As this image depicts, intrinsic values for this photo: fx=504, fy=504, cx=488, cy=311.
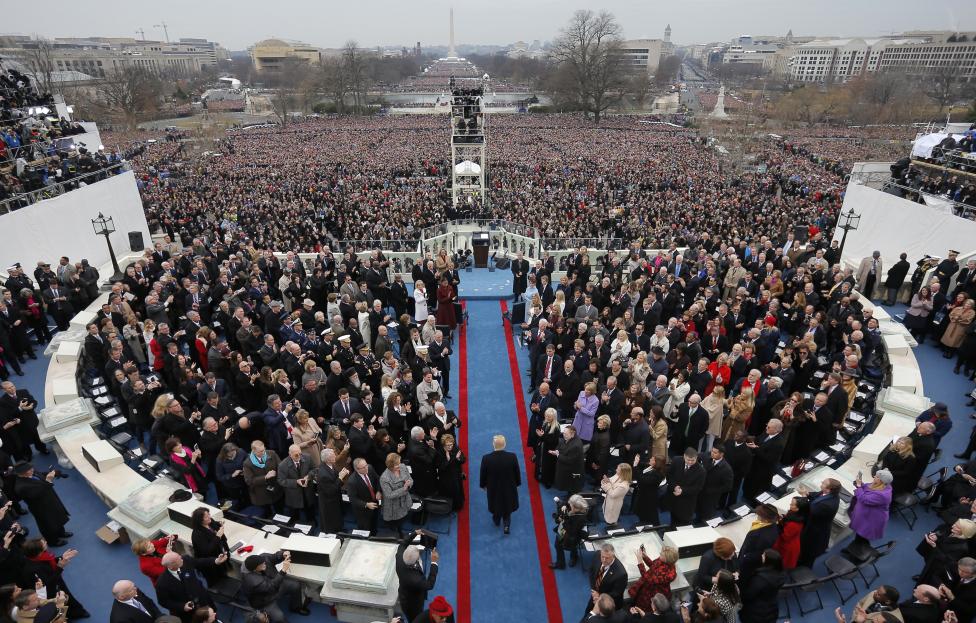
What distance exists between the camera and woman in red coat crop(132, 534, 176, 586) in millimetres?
4383

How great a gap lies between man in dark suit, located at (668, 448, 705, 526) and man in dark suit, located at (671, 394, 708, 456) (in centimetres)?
110

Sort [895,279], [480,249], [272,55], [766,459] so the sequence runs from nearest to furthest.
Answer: [766,459], [895,279], [480,249], [272,55]

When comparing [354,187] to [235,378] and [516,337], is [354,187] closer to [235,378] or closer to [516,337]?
[516,337]

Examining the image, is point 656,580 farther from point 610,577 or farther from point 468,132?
point 468,132

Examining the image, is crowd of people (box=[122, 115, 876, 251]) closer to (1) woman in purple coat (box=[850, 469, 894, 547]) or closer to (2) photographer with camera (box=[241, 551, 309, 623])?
(2) photographer with camera (box=[241, 551, 309, 623])

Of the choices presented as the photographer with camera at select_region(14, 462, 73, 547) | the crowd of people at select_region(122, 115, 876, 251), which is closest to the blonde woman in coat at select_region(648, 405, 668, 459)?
the photographer with camera at select_region(14, 462, 73, 547)

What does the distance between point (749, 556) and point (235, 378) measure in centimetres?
723

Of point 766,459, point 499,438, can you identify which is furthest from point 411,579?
point 766,459

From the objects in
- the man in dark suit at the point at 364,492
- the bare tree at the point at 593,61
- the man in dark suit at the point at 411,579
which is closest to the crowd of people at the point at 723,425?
the man in dark suit at the point at 411,579

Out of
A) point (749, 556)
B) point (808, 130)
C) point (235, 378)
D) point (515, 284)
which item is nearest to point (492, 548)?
point (749, 556)

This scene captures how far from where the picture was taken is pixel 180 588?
14.5 feet

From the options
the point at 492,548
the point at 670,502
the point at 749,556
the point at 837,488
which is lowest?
the point at 492,548

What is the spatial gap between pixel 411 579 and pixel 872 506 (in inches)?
186

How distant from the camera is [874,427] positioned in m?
7.32
